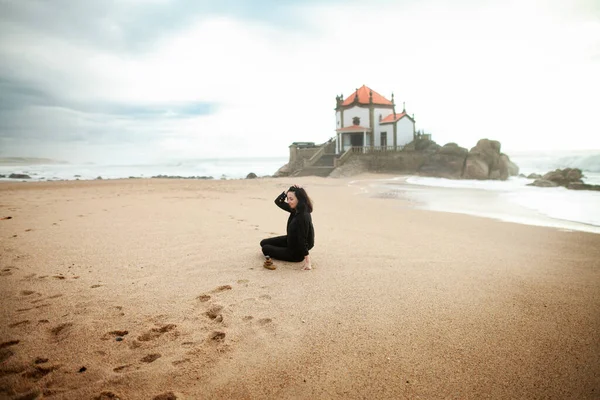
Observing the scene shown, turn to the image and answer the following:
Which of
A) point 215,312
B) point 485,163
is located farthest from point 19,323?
point 485,163

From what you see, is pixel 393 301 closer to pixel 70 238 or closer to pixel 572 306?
pixel 572 306

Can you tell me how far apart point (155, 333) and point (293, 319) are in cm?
126

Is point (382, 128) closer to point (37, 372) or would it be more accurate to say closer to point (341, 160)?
point (341, 160)

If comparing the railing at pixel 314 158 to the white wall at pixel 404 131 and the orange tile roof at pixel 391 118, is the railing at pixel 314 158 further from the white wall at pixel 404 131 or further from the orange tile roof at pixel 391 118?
the white wall at pixel 404 131

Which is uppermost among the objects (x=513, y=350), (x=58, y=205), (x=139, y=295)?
(x=58, y=205)

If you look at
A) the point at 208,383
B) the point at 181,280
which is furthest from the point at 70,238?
the point at 208,383

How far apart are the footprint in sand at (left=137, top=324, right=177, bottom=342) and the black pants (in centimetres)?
211

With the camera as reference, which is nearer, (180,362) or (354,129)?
(180,362)

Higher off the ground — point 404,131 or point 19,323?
point 404,131

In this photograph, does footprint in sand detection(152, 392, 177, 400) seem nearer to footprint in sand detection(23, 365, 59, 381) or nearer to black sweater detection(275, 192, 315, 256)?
footprint in sand detection(23, 365, 59, 381)

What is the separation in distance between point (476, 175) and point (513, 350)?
1274 inches

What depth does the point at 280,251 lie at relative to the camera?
4.79m

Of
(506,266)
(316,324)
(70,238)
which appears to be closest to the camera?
(316,324)

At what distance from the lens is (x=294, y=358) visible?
8.16 feet
